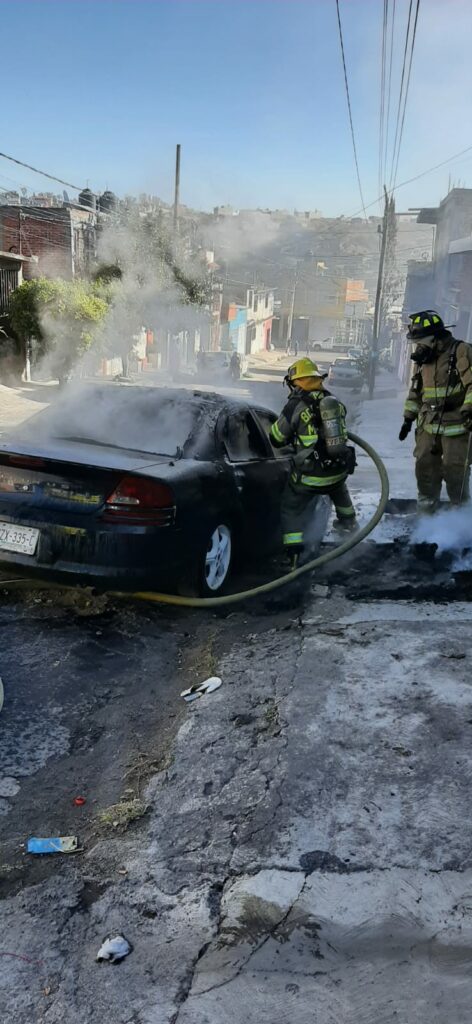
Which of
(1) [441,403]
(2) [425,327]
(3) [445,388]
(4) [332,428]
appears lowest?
(4) [332,428]

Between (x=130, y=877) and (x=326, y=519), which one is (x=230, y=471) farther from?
(x=130, y=877)

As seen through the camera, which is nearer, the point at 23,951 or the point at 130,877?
the point at 23,951

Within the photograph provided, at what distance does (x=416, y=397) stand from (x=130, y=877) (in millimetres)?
5057

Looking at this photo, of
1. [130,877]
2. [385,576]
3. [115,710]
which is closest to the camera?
[130,877]

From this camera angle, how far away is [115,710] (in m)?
3.54

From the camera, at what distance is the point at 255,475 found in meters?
5.24

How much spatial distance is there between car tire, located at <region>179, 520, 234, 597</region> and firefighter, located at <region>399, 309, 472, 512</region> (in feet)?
7.84

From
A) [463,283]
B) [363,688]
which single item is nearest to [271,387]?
[463,283]

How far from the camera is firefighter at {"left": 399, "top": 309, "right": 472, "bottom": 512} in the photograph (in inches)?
244

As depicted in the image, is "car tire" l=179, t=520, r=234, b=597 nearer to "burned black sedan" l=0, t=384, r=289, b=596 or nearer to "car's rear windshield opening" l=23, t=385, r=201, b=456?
"burned black sedan" l=0, t=384, r=289, b=596

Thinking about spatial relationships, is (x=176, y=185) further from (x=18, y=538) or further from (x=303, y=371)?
(x=18, y=538)

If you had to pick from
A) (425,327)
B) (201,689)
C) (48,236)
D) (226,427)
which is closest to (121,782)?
(201,689)

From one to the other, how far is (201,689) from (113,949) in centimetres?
159

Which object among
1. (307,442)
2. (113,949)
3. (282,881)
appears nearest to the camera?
(113,949)
